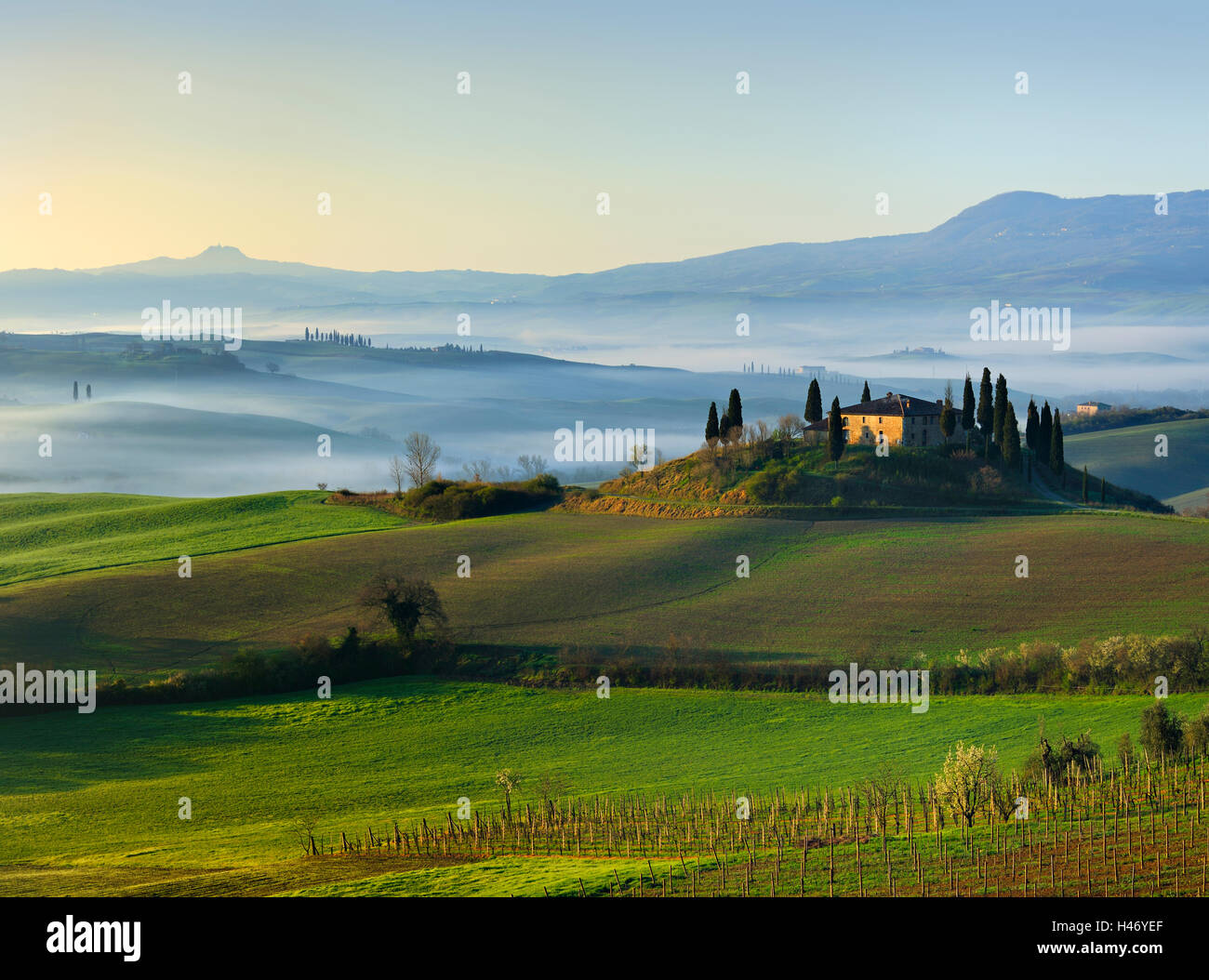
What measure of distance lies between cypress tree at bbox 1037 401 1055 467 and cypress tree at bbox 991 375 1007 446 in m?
8.00

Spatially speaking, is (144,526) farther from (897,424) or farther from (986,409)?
(986,409)

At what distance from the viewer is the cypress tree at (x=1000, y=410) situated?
108750 millimetres

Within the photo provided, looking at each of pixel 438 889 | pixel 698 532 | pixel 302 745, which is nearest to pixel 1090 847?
pixel 438 889

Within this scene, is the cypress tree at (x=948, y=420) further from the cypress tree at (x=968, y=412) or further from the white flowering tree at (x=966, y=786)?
the white flowering tree at (x=966, y=786)

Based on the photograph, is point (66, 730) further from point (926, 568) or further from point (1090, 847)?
point (926, 568)

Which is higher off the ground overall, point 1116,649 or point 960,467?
point 960,467

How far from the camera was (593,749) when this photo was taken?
166ft

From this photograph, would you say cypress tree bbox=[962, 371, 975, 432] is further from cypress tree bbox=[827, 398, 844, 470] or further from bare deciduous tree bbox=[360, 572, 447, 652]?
bare deciduous tree bbox=[360, 572, 447, 652]

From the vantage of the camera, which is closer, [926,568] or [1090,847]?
[1090,847]

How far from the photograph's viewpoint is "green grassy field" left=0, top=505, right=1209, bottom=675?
67188mm

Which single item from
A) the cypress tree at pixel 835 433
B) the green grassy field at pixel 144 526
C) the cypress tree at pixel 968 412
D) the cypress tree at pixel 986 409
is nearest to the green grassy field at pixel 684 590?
the green grassy field at pixel 144 526

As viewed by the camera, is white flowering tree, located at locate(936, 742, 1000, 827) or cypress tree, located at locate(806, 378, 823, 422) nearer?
white flowering tree, located at locate(936, 742, 1000, 827)

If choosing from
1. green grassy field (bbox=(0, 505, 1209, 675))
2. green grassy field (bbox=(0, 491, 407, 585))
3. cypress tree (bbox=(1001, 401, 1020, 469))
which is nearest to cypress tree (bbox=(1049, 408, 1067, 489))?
cypress tree (bbox=(1001, 401, 1020, 469))
